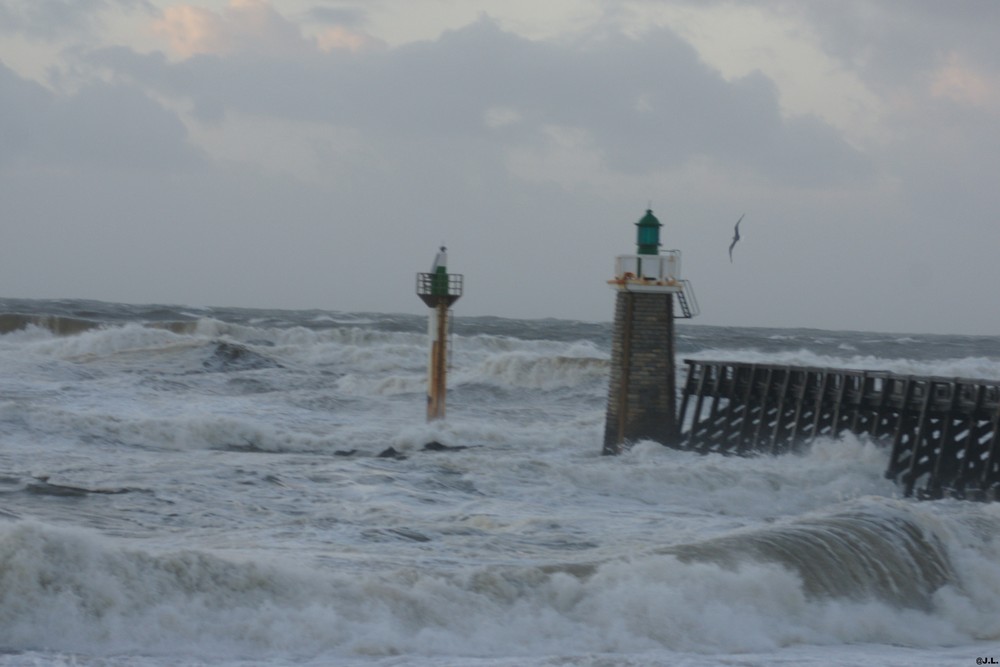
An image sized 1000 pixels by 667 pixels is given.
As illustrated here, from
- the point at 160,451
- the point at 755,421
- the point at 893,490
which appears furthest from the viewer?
the point at 755,421

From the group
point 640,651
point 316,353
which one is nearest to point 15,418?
point 640,651

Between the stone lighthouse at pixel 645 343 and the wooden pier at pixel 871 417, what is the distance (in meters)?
0.82

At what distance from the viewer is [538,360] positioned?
109ft

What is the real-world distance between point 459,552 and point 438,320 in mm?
11237

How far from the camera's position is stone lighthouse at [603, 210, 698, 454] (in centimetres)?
1838

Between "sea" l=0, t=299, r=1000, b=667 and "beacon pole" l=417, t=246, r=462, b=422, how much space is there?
3.37 feet

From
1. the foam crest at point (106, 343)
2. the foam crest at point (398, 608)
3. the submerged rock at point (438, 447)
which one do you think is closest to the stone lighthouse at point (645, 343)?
the submerged rock at point (438, 447)

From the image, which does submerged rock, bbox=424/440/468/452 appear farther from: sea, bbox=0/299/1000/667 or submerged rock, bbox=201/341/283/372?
submerged rock, bbox=201/341/283/372

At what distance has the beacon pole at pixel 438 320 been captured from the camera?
71.8 feet

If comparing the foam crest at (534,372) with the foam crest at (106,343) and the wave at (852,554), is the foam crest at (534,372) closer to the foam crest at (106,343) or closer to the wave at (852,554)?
the foam crest at (106,343)

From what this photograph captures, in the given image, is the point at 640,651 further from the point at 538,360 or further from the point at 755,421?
the point at 538,360

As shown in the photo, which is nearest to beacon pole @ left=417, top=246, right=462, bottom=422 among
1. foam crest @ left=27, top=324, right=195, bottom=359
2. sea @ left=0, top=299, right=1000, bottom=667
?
sea @ left=0, top=299, right=1000, bottom=667

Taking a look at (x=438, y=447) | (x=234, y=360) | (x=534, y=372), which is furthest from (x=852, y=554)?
(x=234, y=360)

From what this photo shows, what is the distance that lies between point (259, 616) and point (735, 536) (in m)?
4.73
